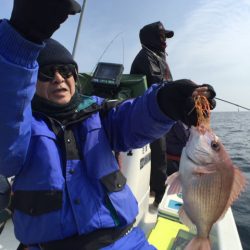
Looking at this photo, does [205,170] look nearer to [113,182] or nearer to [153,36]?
[113,182]

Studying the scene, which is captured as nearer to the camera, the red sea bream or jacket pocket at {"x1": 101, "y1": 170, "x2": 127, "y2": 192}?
the red sea bream

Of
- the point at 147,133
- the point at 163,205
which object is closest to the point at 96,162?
the point at 147,133

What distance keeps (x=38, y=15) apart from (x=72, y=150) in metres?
0.97

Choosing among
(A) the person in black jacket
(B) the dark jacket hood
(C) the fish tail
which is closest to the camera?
(C) the fish tail

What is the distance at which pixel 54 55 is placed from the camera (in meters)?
2.33

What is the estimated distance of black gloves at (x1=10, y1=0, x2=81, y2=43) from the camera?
1454 millimetres

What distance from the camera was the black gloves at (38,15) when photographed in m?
1.45

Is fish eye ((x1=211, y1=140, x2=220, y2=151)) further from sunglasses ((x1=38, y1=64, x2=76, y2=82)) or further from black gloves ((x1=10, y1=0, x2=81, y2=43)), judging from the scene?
sunglasses ((x1=38, y1=64, x2=76, y2=82))

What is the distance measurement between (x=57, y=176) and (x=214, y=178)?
0.97 meters

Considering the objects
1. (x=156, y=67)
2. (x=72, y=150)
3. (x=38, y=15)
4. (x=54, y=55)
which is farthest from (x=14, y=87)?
(x=156, y=67)

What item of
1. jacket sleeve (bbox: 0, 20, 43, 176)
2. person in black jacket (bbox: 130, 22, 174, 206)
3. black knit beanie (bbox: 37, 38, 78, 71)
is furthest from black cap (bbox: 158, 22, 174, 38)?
jacket sleeve (bbox: 0, 20, 43, 176)

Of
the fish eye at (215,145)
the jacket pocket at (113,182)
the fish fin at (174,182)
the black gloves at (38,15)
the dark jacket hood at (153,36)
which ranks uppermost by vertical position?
the dark jacket hood at (153,36)

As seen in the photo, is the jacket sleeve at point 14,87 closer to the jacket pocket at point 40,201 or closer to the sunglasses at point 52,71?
the jacket pocket at point 40,201

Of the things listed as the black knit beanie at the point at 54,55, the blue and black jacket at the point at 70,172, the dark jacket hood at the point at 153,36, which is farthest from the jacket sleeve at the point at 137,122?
the dark jacket hood at the point at 153,36
